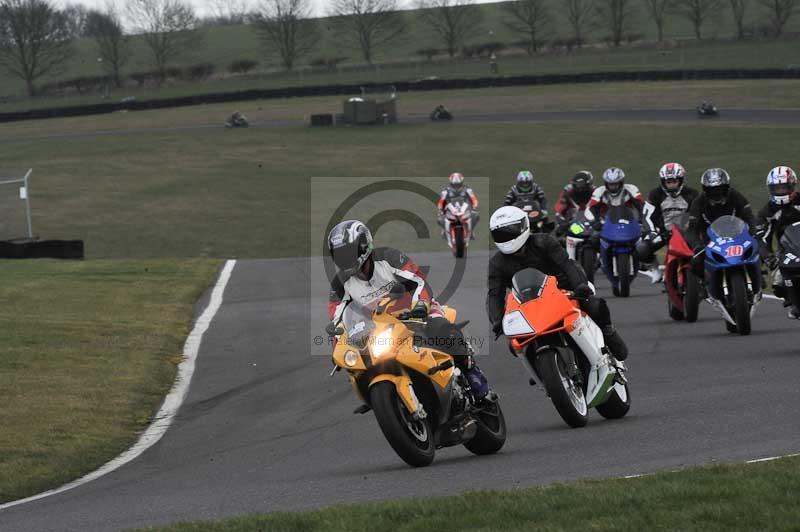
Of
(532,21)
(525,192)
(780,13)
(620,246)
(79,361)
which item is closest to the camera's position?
(79,361)

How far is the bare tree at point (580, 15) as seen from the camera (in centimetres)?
9594

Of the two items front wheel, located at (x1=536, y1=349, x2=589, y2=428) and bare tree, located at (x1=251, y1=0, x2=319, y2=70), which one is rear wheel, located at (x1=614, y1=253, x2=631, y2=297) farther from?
bare tree, located at (x1=251, y1=0, x2=319, y2=70)

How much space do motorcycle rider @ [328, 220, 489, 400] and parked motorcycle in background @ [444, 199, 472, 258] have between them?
17.3 meters

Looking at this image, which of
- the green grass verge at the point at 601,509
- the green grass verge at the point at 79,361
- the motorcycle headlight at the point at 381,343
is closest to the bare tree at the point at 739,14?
the green grass verge at the point at 79,361

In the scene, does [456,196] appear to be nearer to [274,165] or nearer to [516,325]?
[516,325]

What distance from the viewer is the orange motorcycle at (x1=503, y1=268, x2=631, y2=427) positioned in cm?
889

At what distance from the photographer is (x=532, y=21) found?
310 ft

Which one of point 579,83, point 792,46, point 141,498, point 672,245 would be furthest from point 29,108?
point 141,498

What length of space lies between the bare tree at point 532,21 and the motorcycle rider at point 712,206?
78305mm

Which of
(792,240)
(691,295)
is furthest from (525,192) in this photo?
(792,240)

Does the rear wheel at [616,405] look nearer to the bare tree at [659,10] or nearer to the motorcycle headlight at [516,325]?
the motorcycle headlight at [516,325]

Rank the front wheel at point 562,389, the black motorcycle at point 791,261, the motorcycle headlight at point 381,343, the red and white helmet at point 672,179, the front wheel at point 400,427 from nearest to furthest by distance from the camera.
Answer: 1. the front wheel at point 400,427
2. the motorcycle headlight at point 381,343
3. the front wheel at point 562,389
4. the black motorcycle at point 791,261
5. the red and white helmet at point 672,179

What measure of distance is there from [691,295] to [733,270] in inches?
67.3

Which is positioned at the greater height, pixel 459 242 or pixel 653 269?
pixel 653 269
